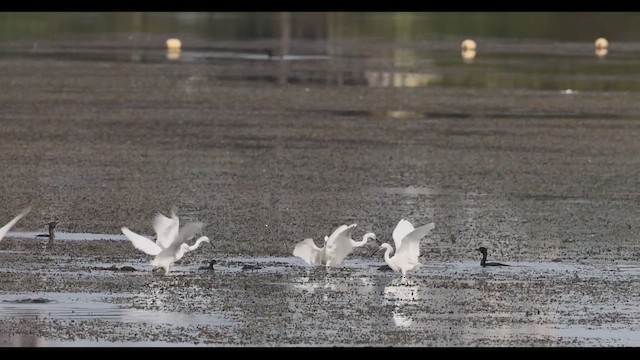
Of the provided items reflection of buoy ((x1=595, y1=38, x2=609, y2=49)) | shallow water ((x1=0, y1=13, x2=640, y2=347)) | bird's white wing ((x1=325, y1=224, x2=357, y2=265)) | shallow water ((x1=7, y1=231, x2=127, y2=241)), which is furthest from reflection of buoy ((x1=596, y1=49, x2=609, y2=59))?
bird's white wing ((x1=325, y1=224, x2=357, y2=265))

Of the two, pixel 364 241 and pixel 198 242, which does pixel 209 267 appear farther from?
pixel 364 241

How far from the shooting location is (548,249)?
42.7 ft

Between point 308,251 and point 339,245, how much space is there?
9.7 inches

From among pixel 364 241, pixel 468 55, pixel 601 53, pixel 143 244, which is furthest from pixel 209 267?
pixel 601 53

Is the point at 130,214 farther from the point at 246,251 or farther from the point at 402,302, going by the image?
the point at 402,302

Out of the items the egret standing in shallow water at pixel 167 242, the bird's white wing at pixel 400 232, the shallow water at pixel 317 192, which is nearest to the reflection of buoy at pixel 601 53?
the shallow water at pixel 317 192

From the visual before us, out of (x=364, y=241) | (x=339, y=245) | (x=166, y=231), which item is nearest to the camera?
(x=166, y=231)

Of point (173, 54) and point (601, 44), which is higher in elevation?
point (601, 44)

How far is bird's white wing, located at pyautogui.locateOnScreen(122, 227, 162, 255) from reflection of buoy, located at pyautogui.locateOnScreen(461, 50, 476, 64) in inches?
900

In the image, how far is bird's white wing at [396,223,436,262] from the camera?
11.8 metres

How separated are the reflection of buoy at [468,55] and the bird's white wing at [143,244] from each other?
75.0 ft

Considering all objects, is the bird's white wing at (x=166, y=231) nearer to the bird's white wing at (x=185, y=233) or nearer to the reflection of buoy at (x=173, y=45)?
the bird's white wing at (x=185, y=233)

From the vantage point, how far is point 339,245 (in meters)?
12.0

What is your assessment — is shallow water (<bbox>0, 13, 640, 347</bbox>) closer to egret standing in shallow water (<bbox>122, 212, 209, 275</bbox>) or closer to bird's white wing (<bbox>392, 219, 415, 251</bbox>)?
egret standing in shallow water (<bbox>122, 212, 209, 275</bbox>)
